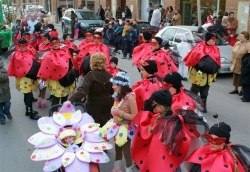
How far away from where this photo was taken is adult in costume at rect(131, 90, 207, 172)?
3557 millimetres

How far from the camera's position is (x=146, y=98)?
5.12 m

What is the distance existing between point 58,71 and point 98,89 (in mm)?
1856

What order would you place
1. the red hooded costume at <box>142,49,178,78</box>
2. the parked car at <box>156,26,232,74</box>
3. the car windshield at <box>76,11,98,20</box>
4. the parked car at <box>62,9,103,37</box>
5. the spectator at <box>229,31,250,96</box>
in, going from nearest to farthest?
the red hooded costume at <box>142,49,178,78</box>
the spectator at <box>229,31,250,96</box>
the parked car at <box>156,26,232,74</box>
the parked car at <box>62,9,103,37</box>
the car windshield at <box>76,11,98,20</box>

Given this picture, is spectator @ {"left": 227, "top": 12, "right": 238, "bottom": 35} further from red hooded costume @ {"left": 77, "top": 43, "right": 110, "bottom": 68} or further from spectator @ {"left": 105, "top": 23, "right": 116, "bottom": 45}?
red hooded costume @ {"left": 77, "top": 43, "right": 110, "bottom": 68}

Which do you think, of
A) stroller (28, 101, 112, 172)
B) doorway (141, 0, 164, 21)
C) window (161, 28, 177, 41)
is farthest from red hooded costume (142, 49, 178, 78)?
doorway (141, 0, 164, 21)

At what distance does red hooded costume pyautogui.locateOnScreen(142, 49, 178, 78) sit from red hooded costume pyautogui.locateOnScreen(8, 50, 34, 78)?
2.45 metres

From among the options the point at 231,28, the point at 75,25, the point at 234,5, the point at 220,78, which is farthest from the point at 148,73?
the point at 75,25

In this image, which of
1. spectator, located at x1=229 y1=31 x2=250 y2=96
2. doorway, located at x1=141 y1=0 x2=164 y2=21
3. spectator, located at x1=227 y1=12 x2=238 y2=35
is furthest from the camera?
doorway, located at x1=141 y1=0 x2=164 y2=21

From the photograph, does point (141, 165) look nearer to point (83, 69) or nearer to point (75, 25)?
point (83, 69)

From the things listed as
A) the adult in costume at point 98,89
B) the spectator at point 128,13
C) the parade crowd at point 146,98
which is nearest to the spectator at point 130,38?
the parade crowd at point 146,98

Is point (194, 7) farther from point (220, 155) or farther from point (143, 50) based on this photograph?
point (220, 155)

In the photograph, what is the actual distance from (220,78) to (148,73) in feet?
23.8

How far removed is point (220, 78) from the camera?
38.8ft

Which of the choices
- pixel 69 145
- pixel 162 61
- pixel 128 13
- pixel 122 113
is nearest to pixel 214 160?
pixel 122 113
